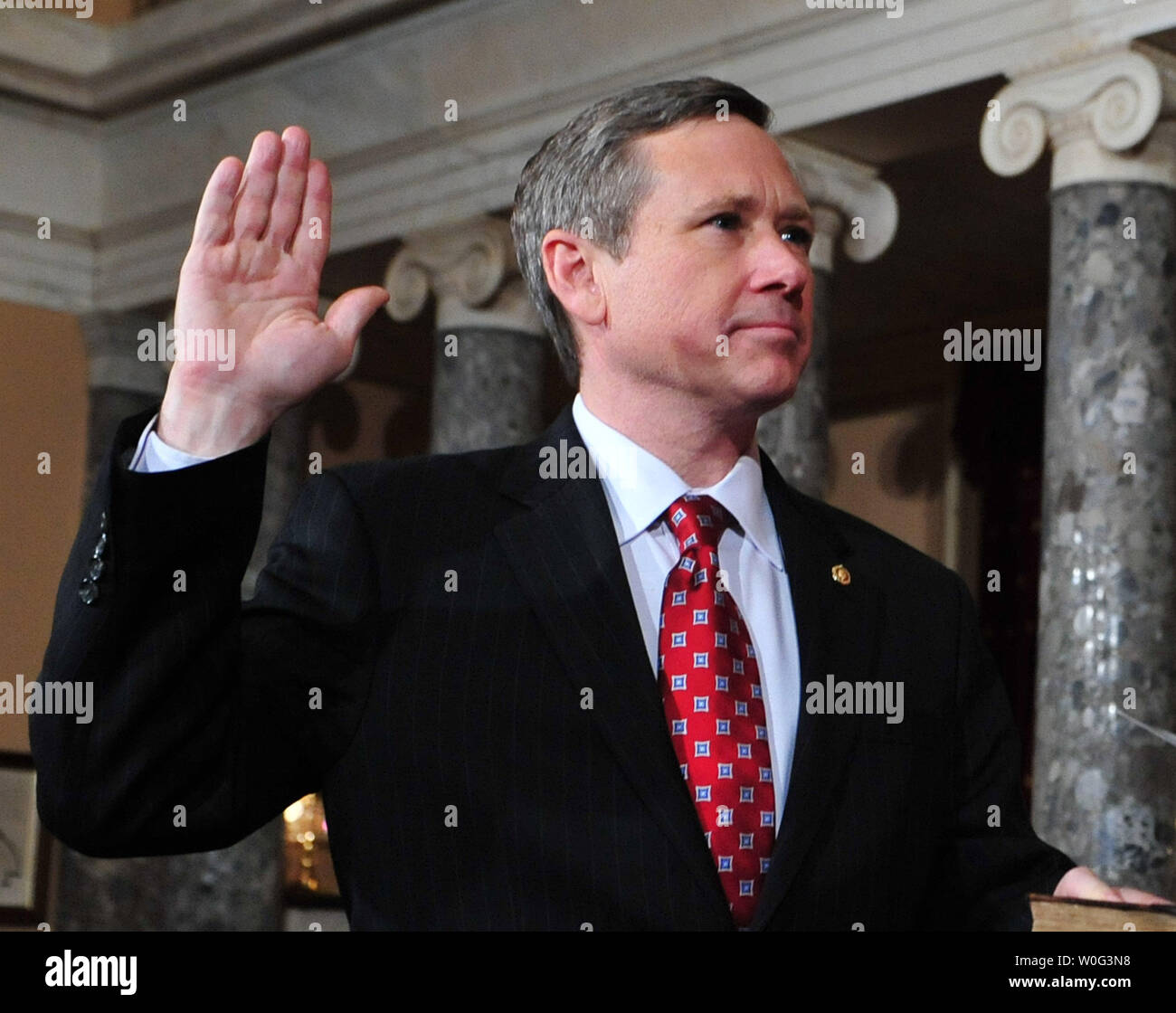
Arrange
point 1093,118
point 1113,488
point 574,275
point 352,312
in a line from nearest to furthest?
point 352,312
point 574,275
point 1113,488
point 1093,118

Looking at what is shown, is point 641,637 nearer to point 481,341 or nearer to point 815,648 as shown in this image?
point 815,648

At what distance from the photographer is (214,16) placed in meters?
9.70

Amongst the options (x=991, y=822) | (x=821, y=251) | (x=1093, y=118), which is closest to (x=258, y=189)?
(x=991, y=822)

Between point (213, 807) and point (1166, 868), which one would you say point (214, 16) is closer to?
point (1166, 868)


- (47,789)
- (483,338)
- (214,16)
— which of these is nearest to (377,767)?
(47,789)

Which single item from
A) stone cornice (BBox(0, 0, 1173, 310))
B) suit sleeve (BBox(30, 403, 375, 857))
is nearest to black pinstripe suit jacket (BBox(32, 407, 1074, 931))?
suit sleeve (BBox(30, 403, 375, 857))

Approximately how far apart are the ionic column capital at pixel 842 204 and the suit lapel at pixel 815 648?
16.6 feet

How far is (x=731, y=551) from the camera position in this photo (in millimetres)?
2463

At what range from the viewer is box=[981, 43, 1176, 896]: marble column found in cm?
606

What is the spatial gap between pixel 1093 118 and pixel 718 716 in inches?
187

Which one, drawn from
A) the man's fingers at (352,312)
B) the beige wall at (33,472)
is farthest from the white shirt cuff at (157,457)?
the beige wall at (33,472)

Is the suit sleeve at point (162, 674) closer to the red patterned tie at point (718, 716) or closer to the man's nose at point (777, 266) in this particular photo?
the red patterned tie at point (718, 716)

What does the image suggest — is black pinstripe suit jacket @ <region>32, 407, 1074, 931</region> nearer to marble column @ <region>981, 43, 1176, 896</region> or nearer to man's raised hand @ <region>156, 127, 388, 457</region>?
man's raised hand @ <region>156, 127, 388, 457</region>

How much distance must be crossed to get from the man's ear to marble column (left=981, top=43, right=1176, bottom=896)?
3.85 m
